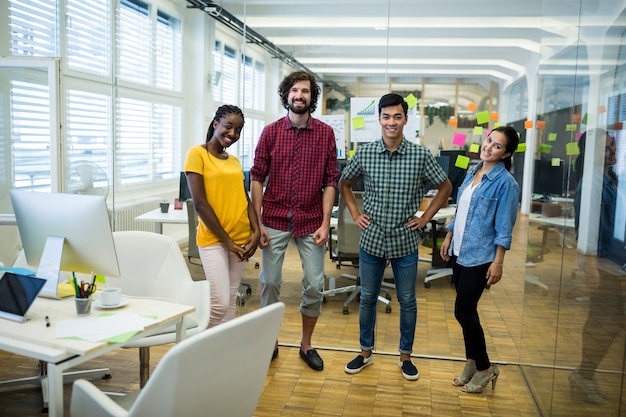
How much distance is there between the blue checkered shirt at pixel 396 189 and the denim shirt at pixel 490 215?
0.33 metres

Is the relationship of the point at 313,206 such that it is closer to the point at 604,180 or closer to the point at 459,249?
the point at 459,249

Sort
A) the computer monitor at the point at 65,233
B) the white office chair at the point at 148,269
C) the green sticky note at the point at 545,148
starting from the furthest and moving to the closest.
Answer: the green sticky note at the point at 545,148 < the white office chair at the point at 148,269 < the computer monitor at the point at 65,233

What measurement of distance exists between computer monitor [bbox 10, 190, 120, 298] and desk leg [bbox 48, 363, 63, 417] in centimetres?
55

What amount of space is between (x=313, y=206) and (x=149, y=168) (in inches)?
91.6

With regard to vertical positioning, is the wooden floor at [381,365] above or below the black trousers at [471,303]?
below

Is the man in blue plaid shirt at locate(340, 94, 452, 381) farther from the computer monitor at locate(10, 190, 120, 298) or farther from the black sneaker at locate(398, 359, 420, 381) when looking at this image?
the computer monitor at locate(10, 190, 120, 298)

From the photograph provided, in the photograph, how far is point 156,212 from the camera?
16.8ft

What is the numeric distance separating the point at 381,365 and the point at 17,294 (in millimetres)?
2344

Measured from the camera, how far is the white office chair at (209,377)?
1.51 meters

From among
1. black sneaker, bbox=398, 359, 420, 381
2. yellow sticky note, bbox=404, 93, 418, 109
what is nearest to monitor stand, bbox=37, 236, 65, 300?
black sneaker, bbox=398, 359, 420, 381

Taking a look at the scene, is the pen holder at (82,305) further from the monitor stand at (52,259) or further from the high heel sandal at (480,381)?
the high heel sandal at (480,381)

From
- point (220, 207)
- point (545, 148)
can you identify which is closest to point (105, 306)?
point (220, 207)

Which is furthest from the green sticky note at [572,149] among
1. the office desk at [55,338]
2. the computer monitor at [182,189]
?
the computer monitor at [182,189]

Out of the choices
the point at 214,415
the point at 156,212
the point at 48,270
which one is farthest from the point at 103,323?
the point at 156,212
